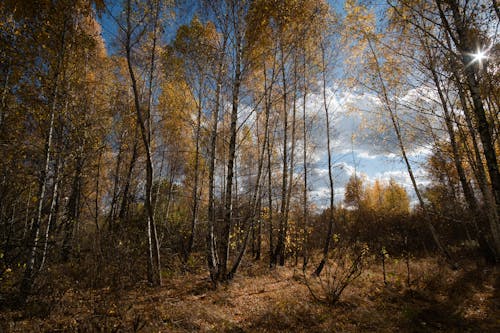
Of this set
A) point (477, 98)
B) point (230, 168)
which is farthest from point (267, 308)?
point (477, 98)

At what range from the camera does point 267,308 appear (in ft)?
16.5

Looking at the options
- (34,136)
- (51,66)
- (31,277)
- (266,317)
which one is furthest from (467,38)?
(34,136)

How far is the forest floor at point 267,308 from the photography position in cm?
398

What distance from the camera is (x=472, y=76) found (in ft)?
12.3

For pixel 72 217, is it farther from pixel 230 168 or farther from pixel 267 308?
pixel 267 308

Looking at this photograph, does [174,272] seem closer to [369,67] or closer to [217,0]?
[217,0]

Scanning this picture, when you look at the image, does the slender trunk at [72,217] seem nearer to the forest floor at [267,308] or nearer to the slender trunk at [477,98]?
the forest floor at [267,308]

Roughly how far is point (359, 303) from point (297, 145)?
5.75 m

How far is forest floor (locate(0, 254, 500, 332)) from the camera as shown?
13.0 feet

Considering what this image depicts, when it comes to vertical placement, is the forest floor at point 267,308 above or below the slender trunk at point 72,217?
below

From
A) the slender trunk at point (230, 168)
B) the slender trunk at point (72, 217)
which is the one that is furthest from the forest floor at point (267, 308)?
the slender trunk at point (72, 217)

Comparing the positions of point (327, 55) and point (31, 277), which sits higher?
point (327, 55)

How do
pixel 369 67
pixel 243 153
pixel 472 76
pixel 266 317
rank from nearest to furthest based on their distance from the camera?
pixel 472 76 < pixel 266 317 < pixel 369 67 < pixel 243 153

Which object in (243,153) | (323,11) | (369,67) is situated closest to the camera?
(323,11)
